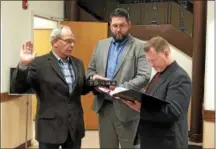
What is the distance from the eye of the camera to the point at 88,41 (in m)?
2.36

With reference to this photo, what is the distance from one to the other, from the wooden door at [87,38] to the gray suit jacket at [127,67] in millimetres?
119

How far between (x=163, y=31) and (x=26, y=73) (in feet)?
2.56

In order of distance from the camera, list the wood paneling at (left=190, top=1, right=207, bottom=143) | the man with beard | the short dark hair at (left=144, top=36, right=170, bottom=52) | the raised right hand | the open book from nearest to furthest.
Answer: the open book → the short dark hair at (left=144, top=36, right=170, bottom=52) → the raised right hand → the man with beard → the wood paneling at (left=190, top=1, right=207, bottom=143)

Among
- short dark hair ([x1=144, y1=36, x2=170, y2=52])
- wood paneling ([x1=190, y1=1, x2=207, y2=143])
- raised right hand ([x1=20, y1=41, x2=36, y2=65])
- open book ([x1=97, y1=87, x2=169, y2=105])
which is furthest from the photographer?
wood paneling ([x1=190, y1=1, x2=207, y2=143])

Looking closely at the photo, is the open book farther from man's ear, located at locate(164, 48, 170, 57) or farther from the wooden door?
the wooden door

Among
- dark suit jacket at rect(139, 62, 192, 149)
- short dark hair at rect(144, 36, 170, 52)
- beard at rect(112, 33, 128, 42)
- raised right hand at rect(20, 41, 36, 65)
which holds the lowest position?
dark suit jacket at rect(139, 62, 192, 149)

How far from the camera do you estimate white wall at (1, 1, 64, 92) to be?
3115 millimetres

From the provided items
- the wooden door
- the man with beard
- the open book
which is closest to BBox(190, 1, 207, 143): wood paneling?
the wooden door

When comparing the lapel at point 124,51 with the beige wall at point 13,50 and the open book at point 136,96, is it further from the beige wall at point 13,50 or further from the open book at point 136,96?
the beige wall at point 13,50

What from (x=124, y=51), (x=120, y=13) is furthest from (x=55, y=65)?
(x=120, y=13)

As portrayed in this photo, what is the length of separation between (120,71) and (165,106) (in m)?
0.52

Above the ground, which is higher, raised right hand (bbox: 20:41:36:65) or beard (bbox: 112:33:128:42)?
beard (bbox: 112:33:128:42)

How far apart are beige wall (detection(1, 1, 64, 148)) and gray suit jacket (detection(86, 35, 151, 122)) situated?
126 cm

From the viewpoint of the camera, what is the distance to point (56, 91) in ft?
6.09
